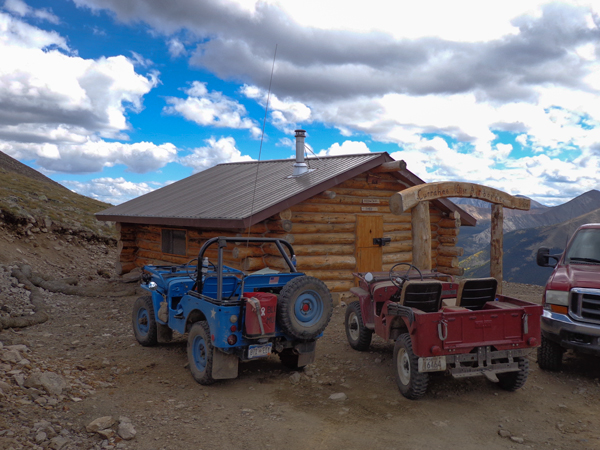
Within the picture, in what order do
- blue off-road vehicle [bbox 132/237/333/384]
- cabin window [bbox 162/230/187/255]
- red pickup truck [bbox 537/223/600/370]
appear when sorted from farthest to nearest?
cabin window [bbox 162/230/187/255] < red pickup truck [bbox 537/223/600/370] < blue off-road vehicle [bbox 132/237/333/384]

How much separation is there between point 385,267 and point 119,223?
10.3 m

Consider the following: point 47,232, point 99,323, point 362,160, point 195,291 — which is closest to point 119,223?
point 47,232

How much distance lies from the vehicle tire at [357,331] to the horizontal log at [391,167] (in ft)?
19.0

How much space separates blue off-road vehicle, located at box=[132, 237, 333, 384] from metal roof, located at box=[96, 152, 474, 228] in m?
3.75

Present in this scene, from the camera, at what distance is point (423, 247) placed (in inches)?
370

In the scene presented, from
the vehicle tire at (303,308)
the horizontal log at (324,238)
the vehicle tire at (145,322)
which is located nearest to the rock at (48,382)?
the vehicle tire at (145,322)

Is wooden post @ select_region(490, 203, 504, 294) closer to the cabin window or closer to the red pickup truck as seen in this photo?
the red pickup truck

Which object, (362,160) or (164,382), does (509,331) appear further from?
(362,160)

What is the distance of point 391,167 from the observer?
1348 cm

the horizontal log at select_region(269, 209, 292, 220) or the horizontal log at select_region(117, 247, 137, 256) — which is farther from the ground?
the horizontal log at select_region(269, 209, 292, 220)

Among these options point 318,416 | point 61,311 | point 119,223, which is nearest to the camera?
point 318,416

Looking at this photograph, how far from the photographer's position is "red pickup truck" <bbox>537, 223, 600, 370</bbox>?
657cm

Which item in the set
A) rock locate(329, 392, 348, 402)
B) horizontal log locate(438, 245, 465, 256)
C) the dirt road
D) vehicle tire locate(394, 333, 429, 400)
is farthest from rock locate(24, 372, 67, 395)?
horizontal log locate(438, 245, 465, 256)

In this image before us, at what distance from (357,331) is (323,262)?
494 cm
